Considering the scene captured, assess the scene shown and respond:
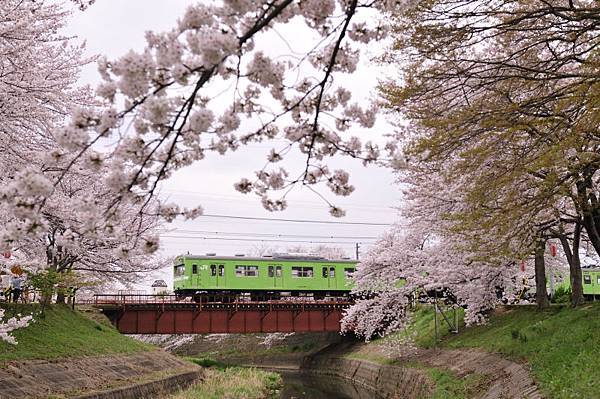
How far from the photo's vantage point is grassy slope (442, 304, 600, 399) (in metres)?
9.98

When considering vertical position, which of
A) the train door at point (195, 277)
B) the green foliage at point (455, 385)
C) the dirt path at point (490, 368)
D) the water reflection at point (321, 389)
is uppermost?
the train door at point (195, 277)

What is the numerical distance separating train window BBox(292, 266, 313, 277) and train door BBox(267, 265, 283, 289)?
765mm

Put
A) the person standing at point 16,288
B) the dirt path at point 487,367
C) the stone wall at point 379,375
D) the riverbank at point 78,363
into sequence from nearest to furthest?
the dirt path at point 487,367 < the riverbank at point 78,363 < the stone wall at point 379,375 < the person standing at point 16,288

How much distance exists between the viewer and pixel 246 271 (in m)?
31.7

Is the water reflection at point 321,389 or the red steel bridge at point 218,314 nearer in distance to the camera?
the water reflection at point 321,389

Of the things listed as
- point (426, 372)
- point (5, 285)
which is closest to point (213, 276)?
point (5, 285)

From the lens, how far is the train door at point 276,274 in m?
32.3

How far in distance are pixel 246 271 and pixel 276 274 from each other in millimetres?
1738

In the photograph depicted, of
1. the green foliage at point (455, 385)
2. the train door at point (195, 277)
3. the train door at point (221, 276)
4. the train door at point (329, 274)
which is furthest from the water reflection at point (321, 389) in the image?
the train door at point (195, 277)

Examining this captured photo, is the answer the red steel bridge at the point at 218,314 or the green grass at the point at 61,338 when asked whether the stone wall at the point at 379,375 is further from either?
the green grass at the point at 61,338

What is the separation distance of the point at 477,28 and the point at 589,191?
17.0 feet

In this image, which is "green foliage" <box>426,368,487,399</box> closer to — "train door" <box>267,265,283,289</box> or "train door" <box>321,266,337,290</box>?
"train door" <box>267,265,283,289</box>

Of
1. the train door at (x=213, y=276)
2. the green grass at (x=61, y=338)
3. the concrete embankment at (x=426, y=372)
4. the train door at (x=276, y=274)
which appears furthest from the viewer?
the train door at (x=276, y=274)

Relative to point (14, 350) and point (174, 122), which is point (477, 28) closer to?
point (174, 122)
